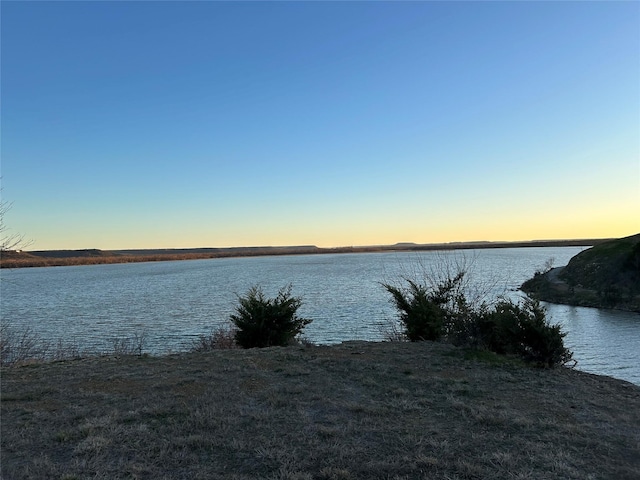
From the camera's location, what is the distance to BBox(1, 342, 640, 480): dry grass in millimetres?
4184

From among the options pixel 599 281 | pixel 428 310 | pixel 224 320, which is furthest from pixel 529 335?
pixel 599 281

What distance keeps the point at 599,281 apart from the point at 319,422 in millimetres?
31403

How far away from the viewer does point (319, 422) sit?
544 centimetres

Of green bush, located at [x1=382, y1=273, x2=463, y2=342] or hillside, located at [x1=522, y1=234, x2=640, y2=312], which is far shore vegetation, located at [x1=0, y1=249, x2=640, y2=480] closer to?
green bush, located at [x1=382, y1=273, x2=463, y2=342]

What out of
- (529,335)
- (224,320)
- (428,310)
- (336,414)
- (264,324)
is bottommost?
(224,320)

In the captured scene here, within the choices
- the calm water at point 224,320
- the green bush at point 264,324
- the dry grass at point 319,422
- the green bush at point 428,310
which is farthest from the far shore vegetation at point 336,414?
the calm water at point 224,320

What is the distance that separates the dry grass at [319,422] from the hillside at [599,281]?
1835 centimetres

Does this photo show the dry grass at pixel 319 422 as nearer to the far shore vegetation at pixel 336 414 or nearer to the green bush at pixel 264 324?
the far shore vegetation at pixel 336 414

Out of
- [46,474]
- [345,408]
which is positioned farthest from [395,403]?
[46,474]

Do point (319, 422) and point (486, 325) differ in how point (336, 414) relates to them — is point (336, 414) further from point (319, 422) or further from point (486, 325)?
point (486, 325)

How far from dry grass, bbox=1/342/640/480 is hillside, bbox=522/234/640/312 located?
18.4 metres

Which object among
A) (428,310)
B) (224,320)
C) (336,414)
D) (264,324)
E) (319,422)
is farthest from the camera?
(224,320)

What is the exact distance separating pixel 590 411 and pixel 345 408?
3223 mm

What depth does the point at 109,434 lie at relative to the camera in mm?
4992
